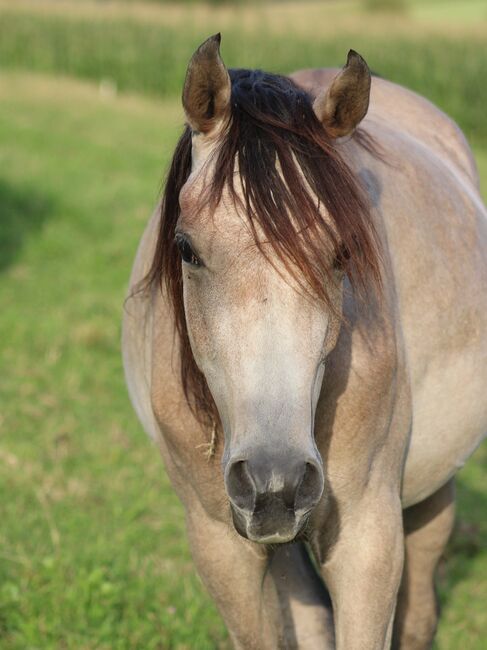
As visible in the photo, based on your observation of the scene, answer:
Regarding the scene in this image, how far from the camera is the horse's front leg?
8.24 feet

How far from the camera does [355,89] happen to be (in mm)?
2215

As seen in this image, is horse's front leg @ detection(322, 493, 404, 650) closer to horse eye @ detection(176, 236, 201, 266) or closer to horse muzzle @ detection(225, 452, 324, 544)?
horse muzzle @ detection(225, 452, 324, 544)

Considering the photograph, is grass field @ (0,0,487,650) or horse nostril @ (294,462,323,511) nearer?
horse nostril @ (294,462,323,511)

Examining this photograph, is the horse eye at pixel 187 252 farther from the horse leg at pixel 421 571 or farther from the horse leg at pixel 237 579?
the horse leg at pixel 421 571

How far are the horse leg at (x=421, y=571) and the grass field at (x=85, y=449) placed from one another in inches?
18.8

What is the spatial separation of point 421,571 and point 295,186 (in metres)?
1.96

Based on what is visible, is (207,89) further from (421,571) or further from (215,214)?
(421,571)

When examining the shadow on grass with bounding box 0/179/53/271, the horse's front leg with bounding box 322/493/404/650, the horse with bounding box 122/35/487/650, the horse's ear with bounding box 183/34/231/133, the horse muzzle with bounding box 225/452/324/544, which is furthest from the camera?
the shadow on grass with bounding box 0/179/53/271


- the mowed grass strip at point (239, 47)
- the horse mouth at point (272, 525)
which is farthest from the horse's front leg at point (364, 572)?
the mowed grass strip at point (239, 47)

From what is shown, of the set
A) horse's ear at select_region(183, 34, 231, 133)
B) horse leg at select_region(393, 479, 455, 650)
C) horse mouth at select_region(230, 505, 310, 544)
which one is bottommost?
horse leg at select_region(393, 479, 455, 650)

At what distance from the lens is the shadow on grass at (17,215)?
9.13m

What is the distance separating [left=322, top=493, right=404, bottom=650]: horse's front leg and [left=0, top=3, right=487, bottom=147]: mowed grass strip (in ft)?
53.6

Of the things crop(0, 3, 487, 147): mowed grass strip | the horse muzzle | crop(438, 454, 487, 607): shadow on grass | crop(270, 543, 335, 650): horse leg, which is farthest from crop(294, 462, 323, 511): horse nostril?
crop(0, 3, 487, 147): mowed grass strip

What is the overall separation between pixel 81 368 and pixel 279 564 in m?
3.72
